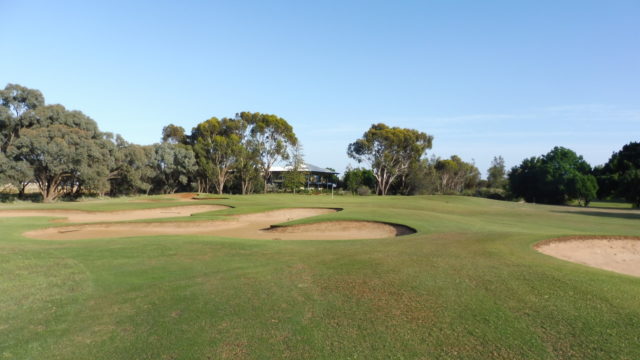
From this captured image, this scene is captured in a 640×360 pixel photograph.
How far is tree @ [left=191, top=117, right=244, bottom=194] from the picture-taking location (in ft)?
235

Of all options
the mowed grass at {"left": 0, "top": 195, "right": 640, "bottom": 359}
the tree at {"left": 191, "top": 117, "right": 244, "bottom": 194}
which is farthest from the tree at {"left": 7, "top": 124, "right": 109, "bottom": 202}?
the mowed grass at {"left": 0, "top": 195, "right": 640, "bottom": 359}

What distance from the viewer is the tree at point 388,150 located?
7706 centimetres

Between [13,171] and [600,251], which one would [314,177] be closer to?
[13,171]

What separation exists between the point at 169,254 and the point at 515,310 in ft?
34.8

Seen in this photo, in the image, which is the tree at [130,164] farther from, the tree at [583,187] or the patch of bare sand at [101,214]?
the tree at [583,187]

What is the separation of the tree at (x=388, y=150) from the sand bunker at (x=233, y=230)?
2150 inches

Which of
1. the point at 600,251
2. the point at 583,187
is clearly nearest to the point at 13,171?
the point at 600,251

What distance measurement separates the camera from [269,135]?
77.3m

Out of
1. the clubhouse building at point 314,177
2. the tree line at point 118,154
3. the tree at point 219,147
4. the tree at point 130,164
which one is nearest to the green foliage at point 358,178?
the clubhouse building at point 314,177

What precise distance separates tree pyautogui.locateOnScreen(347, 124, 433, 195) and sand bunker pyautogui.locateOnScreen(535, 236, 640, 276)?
201 ft

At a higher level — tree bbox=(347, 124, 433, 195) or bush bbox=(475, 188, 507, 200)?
tree bbox=(347, 124, 433, 195)

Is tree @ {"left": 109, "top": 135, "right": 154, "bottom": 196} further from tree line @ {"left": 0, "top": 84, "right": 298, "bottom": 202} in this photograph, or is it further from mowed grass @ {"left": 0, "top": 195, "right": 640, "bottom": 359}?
mowed grass @ {"left": 0, "top": 195, "right": 640, "bottom": 359}

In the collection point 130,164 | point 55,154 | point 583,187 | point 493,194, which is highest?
point 130,164

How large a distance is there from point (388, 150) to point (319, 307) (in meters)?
73.1
